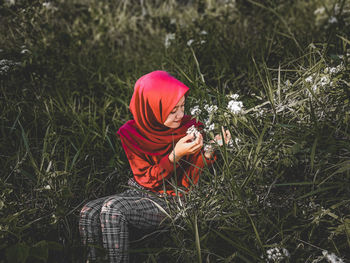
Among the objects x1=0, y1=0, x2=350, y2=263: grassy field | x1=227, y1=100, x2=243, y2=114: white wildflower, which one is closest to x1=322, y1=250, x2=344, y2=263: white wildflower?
x1=0, y1=0, x2=350, y2=263: grassy field

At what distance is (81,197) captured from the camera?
204 centimetres

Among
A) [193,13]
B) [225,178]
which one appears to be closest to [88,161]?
[225,178]

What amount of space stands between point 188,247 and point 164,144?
0.49 metres

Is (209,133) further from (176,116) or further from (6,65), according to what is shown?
(6,65)

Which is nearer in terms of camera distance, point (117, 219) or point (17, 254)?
point (17, 254)

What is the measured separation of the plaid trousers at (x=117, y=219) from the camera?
153cm

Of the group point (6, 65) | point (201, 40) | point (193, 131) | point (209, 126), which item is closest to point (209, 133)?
point (209, 126)

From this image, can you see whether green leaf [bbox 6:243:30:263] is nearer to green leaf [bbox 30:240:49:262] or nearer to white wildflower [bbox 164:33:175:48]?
green leaf [bbox 30:240:49:262]

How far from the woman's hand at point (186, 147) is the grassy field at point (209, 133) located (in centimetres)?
11

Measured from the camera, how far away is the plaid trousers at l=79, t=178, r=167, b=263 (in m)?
1.53

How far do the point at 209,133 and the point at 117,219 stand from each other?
615 mm

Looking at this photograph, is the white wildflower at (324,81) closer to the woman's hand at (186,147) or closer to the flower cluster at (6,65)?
the woman's hand at (186,147)

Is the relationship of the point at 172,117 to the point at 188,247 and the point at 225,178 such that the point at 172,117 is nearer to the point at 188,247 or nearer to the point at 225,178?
the point at 225,178

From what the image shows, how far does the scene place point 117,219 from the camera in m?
1.53
